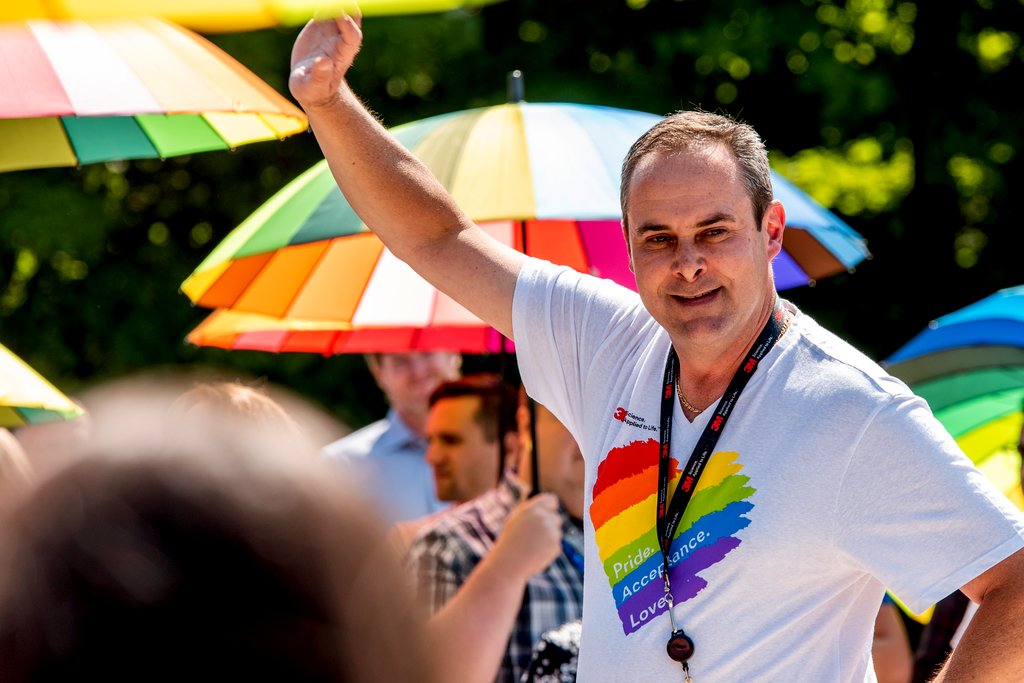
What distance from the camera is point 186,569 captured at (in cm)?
85

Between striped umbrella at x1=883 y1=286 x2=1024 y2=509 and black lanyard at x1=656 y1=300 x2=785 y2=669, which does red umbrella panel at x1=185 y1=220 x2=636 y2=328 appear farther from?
black lanyard at x1=656 y1=300 x2=785 y2=669

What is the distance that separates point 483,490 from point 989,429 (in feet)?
5.92

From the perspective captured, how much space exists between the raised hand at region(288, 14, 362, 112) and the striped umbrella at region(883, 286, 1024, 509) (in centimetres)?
252

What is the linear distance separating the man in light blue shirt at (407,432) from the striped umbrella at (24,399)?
182 centimetres

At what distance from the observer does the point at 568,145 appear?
3689 mm

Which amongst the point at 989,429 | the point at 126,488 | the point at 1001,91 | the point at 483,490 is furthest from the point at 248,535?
the point at 1001,91

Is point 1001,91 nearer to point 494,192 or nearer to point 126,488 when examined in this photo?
point 494,192

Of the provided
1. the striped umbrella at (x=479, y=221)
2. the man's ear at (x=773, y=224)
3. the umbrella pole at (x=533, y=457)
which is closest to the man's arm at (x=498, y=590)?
the umbrella pole at (x=533, y=457)

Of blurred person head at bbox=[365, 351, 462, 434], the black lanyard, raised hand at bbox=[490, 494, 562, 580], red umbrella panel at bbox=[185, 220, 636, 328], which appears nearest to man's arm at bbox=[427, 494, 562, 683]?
raised hand at bbox=[490, 494, 562, 580]

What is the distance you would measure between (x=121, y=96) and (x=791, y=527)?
5.37ft

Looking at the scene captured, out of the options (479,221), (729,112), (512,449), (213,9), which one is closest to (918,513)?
(213,9)

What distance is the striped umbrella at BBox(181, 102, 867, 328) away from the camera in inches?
137

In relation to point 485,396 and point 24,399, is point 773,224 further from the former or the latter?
point 485,396

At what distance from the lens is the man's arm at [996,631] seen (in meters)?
2.03
